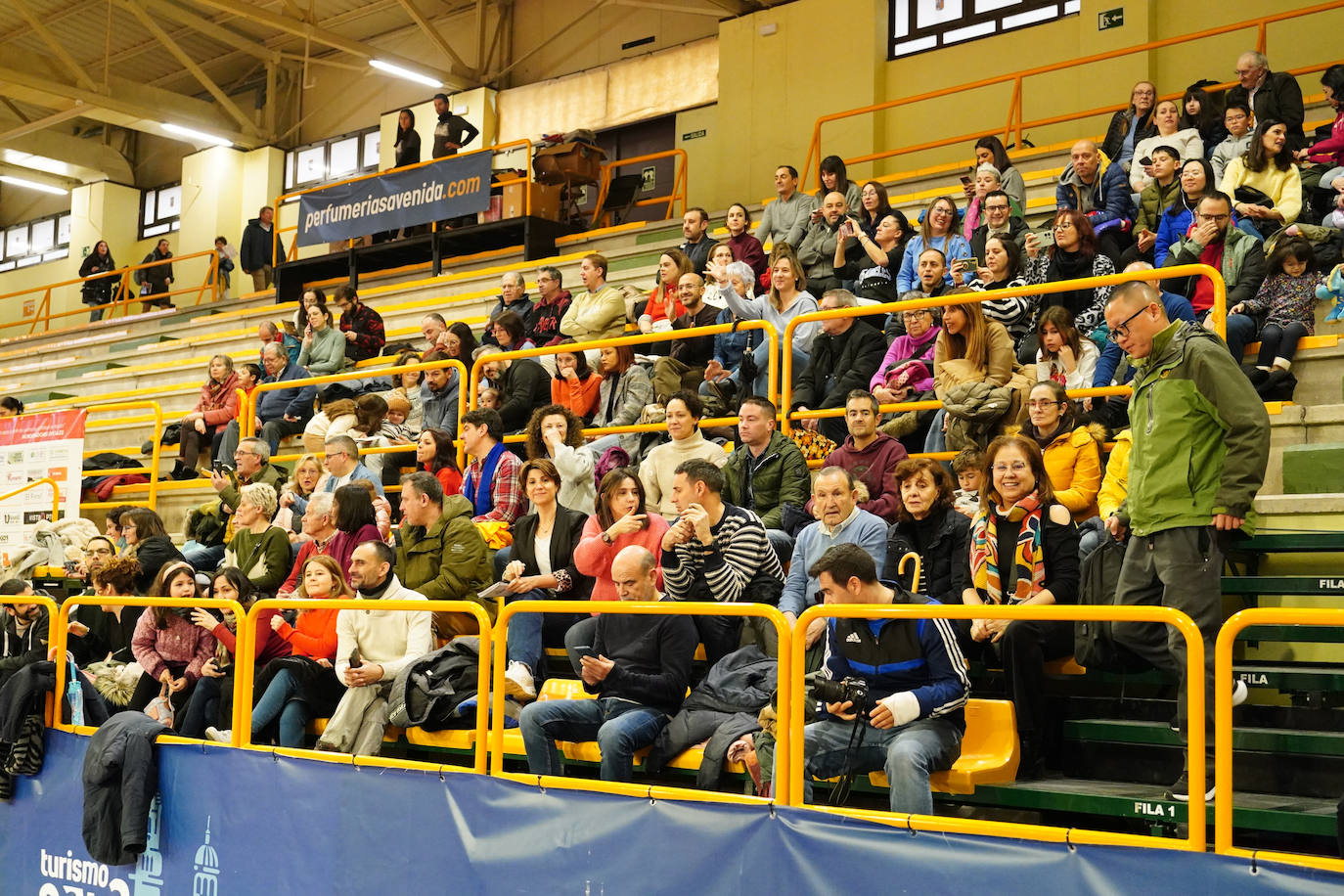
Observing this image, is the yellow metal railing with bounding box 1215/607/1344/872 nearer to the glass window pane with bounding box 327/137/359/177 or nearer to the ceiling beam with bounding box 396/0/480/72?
the ceiling beam with bounding box 396/0/480/72

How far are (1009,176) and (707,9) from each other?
314 inches

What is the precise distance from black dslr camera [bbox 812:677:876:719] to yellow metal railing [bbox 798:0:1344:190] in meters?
8.41

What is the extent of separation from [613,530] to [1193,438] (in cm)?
257

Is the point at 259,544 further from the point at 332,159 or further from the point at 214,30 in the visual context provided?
the point at 332,159

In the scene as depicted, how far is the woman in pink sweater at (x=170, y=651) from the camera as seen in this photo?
6883mm

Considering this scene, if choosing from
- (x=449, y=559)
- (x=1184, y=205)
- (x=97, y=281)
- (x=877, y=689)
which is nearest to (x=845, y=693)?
(x=877, y=689)

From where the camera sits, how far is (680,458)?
746 centimetres

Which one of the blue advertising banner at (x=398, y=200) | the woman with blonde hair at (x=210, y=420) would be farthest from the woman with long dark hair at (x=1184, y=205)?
the blue advertising banner at (x=398, y=200)

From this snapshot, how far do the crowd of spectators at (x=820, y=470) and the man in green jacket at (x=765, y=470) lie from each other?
2 cm

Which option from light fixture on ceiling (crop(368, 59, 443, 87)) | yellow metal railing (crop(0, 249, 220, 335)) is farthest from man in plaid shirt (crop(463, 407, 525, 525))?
Answer: yellow metal railing (crop(0, 249, 220, 335))

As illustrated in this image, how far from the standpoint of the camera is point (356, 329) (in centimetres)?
1259

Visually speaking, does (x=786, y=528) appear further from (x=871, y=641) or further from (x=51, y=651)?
(x=51, y=651)

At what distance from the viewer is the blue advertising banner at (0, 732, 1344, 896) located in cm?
368

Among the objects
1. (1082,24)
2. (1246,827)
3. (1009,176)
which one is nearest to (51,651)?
(1246,827)
